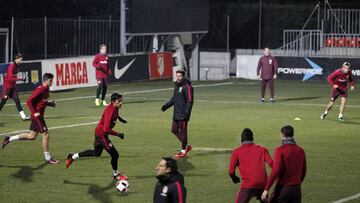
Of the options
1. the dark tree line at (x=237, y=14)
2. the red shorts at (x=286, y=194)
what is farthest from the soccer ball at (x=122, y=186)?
the dark tree line at (x=237, y=14)

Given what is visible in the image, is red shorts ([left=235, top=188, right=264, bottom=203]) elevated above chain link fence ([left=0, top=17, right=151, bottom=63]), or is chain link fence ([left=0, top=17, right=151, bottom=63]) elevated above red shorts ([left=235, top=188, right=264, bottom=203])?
chain link fence ([left=0, top=17, right=151, bottom=63])

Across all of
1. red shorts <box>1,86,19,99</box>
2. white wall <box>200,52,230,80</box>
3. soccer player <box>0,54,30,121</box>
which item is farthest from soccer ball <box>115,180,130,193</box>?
white wall <box>200,52,230,80</box>

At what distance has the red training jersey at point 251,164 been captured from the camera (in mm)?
13039

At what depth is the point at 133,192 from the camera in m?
17.2

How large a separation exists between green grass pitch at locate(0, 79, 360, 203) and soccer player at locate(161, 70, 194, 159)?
1.41 ft

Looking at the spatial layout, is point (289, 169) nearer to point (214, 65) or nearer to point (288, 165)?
point (288, 165)

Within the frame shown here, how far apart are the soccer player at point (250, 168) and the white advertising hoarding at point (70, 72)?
25.4m

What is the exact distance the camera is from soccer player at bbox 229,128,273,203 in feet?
42.8

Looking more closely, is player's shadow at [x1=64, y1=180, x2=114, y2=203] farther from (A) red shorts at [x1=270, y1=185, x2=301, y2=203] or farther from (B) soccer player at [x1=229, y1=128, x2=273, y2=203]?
(A) red shorts at [x1=270, y1=185, x2=301, y2=203]

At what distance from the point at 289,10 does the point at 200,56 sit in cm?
1088

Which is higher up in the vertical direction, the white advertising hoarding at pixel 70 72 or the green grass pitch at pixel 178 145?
the white advertising hoarding at pixel 70 72

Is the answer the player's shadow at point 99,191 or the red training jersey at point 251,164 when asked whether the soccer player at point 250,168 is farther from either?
the player's shadow at point 99,191

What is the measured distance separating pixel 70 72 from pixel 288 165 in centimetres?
2742

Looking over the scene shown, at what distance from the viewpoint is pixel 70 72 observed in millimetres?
39469
